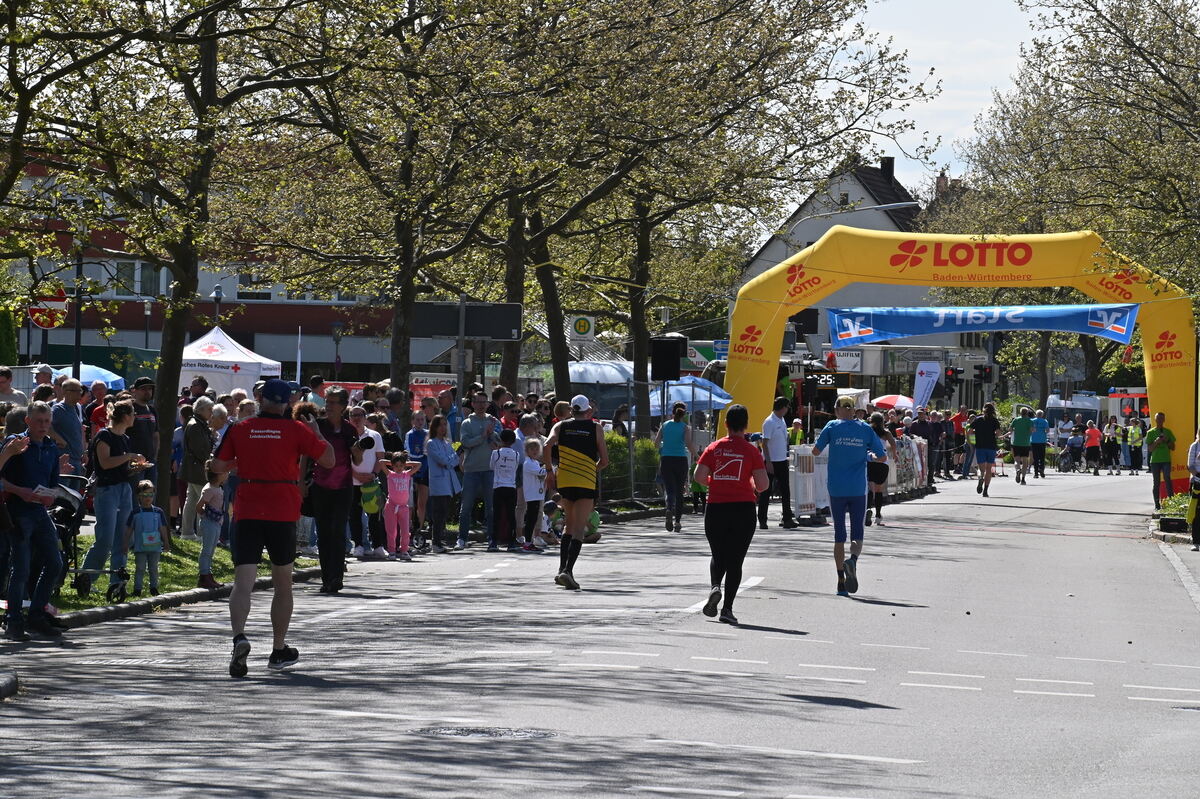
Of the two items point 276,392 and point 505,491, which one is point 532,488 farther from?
point 276,392

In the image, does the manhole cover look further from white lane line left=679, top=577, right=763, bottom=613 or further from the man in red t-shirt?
white lane line left=679, top=577, right=763, bottom=613

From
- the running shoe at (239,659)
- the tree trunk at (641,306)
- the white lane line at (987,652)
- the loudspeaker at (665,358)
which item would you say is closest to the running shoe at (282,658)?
the running shoe at (239,659)

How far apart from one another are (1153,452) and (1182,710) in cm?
1938

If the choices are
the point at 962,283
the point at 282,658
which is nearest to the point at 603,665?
the point at 282,658

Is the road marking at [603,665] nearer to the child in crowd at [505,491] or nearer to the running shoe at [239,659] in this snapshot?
the running shoe at [239,659]

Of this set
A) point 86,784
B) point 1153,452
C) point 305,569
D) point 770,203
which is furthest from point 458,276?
point 86,784

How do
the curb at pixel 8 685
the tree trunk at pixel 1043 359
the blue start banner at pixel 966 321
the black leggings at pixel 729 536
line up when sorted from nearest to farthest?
the curb at pixel 8 685 → the black leggings at pixel 729 536 → the blue start banner at pixel 966 321 → the tree trunk at pixel 1043 359

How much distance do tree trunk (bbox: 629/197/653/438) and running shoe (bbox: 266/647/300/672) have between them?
865 inches

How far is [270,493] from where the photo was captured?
11242 mm

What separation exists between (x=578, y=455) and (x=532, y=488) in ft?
17.3

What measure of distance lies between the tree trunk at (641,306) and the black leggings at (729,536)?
1841 cm

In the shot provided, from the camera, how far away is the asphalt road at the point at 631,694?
7508 millimetres

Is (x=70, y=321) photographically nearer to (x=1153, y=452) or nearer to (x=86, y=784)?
(x=1153, y=452)

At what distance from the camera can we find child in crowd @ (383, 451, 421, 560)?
19719 mm
